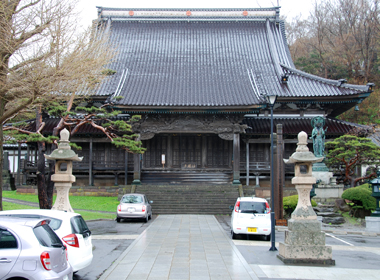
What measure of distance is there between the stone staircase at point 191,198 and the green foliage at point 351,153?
22.6ft

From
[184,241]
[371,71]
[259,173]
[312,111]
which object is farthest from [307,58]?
[184,241]

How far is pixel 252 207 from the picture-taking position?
14453mm

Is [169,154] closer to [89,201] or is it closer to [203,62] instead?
[89,201]

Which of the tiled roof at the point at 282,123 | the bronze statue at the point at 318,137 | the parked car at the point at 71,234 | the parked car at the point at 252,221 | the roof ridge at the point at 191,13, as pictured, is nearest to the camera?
the parked car at the point at 71,234

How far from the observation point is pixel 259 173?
91.2 ft

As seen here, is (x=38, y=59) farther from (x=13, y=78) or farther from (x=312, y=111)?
(x=312, y=111)

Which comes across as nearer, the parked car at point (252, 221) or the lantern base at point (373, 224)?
the parked car at point (252, 221)

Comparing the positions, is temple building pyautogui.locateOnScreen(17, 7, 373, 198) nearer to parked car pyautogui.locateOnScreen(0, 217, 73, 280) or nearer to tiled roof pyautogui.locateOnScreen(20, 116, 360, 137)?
tiled roof pyautogui.locateOnScreen(20, 116, 360, 137)

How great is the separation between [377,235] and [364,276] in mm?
8927

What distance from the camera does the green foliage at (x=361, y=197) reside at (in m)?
19.5

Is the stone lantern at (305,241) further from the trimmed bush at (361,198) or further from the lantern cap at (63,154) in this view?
the trimmed bush at (361,198)

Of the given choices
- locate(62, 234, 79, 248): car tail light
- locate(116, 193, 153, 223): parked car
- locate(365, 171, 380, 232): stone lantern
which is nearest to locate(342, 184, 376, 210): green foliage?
locate(365, 171, 380, 232): stone lantern

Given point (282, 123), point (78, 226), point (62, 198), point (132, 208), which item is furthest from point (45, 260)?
point (282, 123)

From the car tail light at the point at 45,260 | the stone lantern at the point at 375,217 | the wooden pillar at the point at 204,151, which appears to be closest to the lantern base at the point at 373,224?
the stone lantern at the point at 375,217
